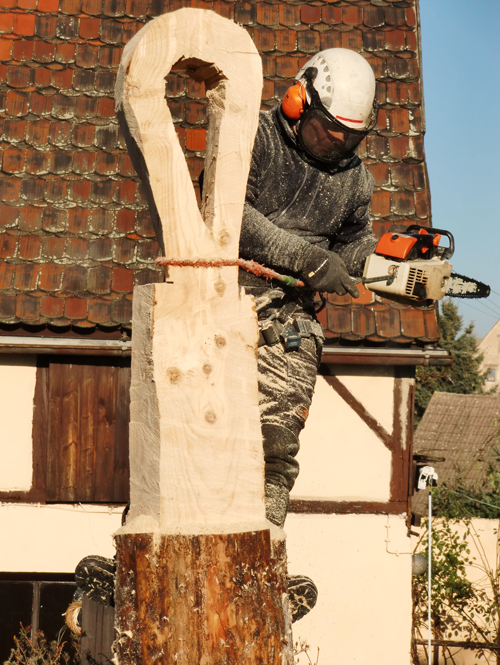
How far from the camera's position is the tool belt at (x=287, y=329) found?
11.0 feet

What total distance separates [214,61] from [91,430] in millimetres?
5159

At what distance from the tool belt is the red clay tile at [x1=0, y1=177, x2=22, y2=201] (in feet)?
15.5

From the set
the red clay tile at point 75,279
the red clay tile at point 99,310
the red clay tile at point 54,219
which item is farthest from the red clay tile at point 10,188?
the red clay tile at point 99,310

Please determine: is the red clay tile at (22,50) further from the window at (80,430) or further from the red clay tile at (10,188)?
the window at (80,430)

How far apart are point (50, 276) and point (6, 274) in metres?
0.38

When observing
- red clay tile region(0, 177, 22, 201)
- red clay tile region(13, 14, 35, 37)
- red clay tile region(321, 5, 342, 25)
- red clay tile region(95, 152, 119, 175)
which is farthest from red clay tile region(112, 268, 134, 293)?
red clay tile region(321, 5, 342, 25)

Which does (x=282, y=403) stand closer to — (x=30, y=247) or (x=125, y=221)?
(x=125, y=221)

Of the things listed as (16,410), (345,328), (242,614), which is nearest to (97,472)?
(16,410)

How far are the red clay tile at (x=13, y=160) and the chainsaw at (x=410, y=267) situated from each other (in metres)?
4.82

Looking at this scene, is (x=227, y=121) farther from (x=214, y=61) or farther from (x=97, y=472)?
(x=97, y=472)

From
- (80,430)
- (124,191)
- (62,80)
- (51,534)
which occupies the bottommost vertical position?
(51,534)

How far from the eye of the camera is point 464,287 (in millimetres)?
4102

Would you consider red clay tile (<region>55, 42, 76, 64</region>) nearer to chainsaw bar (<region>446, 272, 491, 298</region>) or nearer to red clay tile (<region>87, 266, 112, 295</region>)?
red clay tile (<region>87, 266, 112, 295</region>)

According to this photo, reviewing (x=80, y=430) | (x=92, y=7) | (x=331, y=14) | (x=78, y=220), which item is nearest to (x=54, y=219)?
(x=78, y=220)
